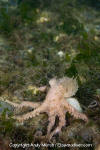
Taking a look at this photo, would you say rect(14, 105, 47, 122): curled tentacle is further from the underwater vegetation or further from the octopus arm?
the octopus arm

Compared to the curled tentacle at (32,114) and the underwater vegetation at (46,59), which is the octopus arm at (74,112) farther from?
the curled tentacle at (32,114)

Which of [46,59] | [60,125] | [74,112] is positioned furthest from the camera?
[46,59]

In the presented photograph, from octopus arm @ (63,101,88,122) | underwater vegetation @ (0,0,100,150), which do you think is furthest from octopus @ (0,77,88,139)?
underwater vegetation @ (0,0,100,150)

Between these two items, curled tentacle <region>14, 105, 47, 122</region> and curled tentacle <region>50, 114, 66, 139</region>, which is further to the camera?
curled tentacle <region>14, 105, 47, 122</region>

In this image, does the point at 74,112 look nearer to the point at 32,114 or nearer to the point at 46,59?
the point at 32,114

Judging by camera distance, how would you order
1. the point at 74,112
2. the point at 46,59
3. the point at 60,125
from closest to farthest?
the point at 60,125
the point at 74,112
the point at 46,59

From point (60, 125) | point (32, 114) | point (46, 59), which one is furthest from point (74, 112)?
point (46, 59)

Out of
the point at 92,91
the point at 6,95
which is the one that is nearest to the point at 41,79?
the point at 6,95

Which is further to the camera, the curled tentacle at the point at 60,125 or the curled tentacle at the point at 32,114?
the curled tentacle at the point at 32,114

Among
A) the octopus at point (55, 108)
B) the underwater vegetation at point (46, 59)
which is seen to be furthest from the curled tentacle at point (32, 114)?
the underwater vegetation at point (46, 59)

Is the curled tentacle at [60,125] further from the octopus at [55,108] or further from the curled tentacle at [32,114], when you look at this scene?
the curled tentacle at [32,114]

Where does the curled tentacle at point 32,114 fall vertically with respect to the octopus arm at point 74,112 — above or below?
below

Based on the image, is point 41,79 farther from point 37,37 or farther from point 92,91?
point 37,37
